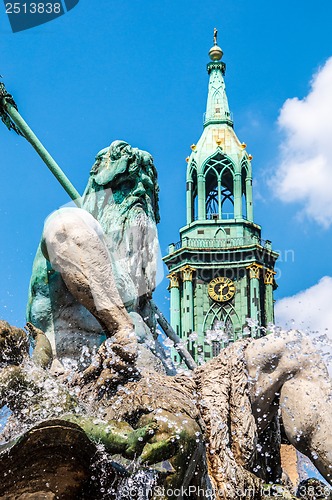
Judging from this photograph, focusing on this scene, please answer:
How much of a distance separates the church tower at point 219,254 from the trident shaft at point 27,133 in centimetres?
5547

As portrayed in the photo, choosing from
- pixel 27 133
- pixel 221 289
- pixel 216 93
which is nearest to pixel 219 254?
pixel 221 289

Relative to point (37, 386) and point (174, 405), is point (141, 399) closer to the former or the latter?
point (174, 405)

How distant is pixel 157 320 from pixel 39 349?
5.61 feet

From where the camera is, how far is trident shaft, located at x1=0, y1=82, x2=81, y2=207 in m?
6.62

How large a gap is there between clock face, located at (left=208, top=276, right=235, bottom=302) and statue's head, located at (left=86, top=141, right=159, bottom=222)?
5869 cm

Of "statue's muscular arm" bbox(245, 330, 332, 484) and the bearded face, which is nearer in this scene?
"statue's muscular arm" bbox(245, 330, 332, 484)

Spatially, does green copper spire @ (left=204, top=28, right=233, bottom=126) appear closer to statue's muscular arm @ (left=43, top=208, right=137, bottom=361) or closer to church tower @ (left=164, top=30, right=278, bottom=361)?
church tower @ (left=164, top=30, right=278, bottom=361)

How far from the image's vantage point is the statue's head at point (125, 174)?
6.50 m

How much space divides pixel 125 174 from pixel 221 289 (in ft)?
194

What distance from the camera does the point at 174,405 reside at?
471 centimetres

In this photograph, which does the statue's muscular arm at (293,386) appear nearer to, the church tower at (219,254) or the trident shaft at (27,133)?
the trident shaft at (27,133)

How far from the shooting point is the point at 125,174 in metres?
6.52

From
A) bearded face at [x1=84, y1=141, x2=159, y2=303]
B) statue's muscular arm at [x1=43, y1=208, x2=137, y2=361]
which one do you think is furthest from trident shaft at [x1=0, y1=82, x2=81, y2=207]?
statue's muscular arm at [x1=43, y1=208, x2=137, y2=361]

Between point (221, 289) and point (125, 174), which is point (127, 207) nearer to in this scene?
point (125, 174)
